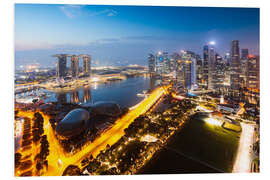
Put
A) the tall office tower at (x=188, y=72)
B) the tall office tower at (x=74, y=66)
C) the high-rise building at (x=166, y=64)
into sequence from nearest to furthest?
the tall office tower at (x=74, y=66) → the high-rise building at (x=166, y=64) → the tall office tower at (x=188, y=72)

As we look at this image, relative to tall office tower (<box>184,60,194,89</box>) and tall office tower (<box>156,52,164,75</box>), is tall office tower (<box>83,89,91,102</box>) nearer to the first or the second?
tall office tower (<box>156,52,164,75</box>)

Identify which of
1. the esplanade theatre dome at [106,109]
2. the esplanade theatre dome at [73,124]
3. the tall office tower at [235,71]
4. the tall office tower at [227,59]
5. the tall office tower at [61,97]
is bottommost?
the esplanade theatre dome at [73,124]

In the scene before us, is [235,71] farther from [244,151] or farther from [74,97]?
[74,97]

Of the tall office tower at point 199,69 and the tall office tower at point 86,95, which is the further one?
the tall office tower at point 199,69

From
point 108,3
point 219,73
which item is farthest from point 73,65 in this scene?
point 219,73

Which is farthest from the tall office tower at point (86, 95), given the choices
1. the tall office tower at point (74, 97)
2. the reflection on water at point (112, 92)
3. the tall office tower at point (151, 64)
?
the tall office tower at point (151, 64)

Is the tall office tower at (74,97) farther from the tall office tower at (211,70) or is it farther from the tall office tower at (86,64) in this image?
the tall office tower at (211,70)
